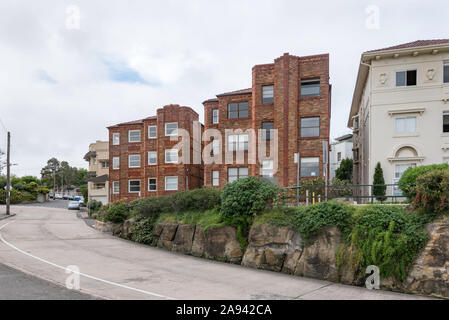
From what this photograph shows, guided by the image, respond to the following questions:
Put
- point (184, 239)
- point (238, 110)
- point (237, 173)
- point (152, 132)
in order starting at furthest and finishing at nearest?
1. point (152, 132)
2. point (238, 110)
3. point (237, 173)
4. point (184, 239)

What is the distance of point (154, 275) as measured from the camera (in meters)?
10.9

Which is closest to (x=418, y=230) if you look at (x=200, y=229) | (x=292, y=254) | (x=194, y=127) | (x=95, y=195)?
(x=292, y=254)

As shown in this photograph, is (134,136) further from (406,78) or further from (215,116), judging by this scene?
(406,78)

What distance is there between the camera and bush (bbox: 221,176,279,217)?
44.0 feet

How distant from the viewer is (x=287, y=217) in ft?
42.1

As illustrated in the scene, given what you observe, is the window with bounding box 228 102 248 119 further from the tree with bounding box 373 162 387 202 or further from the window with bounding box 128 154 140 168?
the window with bounding box 128 154 140 168

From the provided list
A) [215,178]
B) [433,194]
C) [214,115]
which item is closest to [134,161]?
[214,115]

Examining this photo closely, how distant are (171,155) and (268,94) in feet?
45.3

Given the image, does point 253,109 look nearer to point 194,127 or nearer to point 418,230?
point 194,127

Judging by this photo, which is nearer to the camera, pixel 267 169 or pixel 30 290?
pixel 30 290

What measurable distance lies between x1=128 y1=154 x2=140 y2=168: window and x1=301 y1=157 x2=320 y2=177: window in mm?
21349

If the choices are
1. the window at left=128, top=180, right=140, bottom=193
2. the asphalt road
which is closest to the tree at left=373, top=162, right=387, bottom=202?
the asphalt road

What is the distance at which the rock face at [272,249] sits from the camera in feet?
39.9

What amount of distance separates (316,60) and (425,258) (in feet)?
64.5
